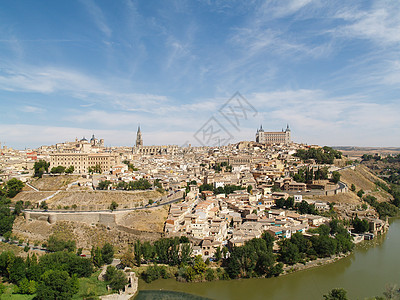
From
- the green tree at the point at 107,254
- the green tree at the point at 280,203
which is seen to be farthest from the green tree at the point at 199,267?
the green tree at the point at 280,203

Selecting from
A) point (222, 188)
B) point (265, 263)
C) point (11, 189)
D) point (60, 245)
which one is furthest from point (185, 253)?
point (11, 189)

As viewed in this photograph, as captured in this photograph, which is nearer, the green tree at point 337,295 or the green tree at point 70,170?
the green tree at point 337,295

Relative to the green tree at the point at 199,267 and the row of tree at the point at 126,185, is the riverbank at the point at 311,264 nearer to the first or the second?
the green tree at the point at 199,267

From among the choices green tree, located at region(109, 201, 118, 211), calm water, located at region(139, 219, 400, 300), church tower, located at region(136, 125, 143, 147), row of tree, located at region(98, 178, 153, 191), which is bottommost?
calm water, located at region(139, 219, 400, 300)

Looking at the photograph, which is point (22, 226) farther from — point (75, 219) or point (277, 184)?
point (277, 184)

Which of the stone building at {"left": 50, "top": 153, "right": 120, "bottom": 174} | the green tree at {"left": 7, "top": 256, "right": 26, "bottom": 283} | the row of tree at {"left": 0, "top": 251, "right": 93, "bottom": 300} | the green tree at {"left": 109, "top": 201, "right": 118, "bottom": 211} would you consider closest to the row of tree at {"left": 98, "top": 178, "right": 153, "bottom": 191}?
the green tree at {"left": 109, "top": 201, "right": 118, "bottom": 211}

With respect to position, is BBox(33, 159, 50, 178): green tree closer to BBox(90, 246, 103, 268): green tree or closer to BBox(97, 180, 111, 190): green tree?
BBox(97, 180, 111, 190): green tree

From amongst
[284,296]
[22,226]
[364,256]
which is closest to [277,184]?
[364,256]
